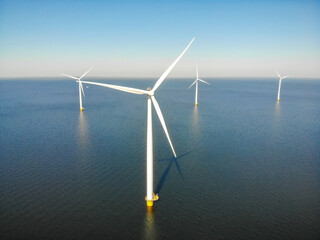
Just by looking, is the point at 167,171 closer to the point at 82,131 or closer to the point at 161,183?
the point at 161,183

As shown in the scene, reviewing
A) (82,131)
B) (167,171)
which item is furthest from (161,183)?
(82,131)

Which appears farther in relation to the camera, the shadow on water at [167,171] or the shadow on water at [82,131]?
the shadow on water at [82,131]

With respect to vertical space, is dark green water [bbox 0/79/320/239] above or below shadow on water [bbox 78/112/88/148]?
below

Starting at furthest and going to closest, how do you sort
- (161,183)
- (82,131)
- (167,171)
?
(82,131)
(167,171)
(161,183)

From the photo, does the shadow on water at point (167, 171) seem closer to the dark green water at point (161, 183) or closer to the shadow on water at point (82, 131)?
the dark green water at point (161, 183)

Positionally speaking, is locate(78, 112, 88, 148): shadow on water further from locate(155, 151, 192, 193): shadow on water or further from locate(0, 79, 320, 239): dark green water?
locate(155, 151, 192, 193): shadow on water

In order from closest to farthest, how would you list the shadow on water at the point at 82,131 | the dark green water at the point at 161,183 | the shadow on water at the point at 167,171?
the dark green water at the point at 161,183 < the shadow on water at the point at 167,171 < the shadow on water at the point at 82,131

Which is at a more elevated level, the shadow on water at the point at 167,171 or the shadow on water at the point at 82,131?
the shadow on water at the point at 82,131

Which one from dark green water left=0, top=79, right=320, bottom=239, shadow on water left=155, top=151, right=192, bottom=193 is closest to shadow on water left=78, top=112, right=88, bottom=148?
dark green water left=0, top=79, right=320, bottom=239

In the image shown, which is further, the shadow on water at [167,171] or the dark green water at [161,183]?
the shadow on water at [167,171]

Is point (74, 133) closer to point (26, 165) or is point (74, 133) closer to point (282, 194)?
point (26, 165)

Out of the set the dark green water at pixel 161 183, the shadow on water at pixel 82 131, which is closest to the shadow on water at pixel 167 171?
the dark green water at pixel 161 183

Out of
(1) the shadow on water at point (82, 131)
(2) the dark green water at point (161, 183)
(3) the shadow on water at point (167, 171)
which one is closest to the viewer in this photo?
(2) the dark green water at point (161, 183)
